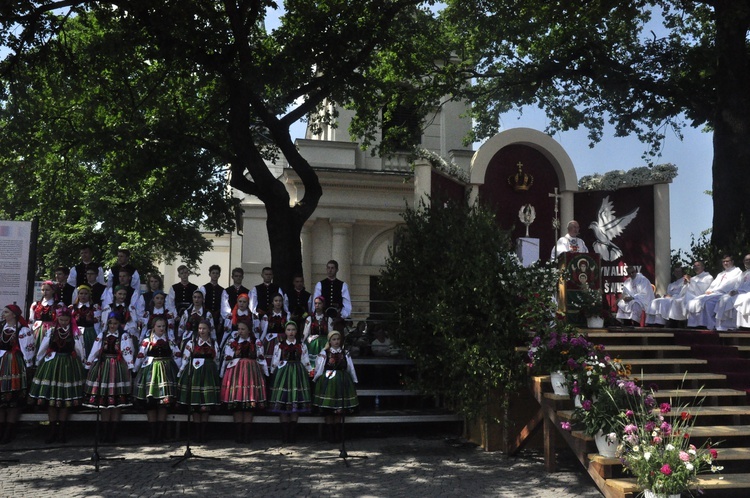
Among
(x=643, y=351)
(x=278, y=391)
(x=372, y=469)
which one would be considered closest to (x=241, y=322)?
(x=278, y=391)

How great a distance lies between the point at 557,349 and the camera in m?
9.31

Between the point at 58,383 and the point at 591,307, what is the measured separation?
8542 millimetres

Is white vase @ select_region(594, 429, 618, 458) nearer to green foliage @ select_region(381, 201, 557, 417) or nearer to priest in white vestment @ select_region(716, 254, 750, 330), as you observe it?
green foliage @ select_region(381, 201, 557, 417)

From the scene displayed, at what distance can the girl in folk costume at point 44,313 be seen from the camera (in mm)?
11039

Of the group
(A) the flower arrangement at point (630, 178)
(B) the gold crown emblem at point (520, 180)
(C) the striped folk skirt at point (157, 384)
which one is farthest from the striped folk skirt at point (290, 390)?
(A) the flower arrangement at point (630, 178)

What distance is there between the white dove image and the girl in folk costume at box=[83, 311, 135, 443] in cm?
1042

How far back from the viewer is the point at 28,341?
1091 centimetres

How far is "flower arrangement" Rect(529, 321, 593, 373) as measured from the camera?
916cm

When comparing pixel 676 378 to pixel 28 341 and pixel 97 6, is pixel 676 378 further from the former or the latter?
pixel 97 6

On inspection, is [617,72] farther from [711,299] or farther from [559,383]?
[559,383]

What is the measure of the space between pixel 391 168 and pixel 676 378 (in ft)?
45.4

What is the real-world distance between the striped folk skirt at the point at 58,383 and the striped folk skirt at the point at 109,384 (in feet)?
0.57

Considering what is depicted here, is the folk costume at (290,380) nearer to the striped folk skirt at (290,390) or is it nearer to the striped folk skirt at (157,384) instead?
the striped folk skirt at (290,390)

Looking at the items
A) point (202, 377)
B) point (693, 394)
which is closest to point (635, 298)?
point (693, 394)
